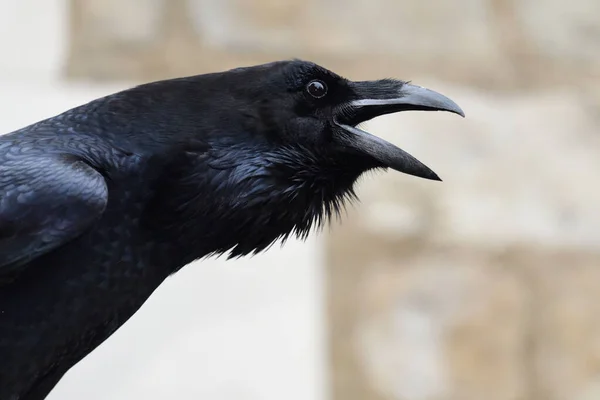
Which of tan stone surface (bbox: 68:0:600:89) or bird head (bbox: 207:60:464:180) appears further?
tan stone surface (bbox: 68:0:600:89)

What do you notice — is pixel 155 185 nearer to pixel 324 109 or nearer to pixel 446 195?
pixel 324 109

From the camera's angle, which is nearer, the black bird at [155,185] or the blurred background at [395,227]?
the black bird at [155,185]

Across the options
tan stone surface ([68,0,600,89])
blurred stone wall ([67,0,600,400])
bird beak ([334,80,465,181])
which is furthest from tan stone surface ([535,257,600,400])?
bird beak ([334,80,465,181])

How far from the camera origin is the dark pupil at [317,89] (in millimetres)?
631

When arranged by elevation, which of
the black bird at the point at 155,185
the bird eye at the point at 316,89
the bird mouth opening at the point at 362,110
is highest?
the bird eye at the point at 316,89

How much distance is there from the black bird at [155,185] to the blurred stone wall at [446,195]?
476mm

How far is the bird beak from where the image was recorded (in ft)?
1.98

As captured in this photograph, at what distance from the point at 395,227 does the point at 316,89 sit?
522 mm

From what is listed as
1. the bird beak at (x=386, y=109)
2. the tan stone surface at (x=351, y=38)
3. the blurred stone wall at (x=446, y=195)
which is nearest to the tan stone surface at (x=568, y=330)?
the blurred stone wall at (x=446, y=195)

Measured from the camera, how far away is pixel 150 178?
0.59 m

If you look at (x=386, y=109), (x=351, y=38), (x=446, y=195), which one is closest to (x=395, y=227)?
(x=446, y=195)

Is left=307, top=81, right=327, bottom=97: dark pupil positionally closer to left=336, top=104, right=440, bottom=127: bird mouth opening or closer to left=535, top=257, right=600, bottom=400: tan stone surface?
left=336, top=104, right=440, bottom=127: bird mouth opening

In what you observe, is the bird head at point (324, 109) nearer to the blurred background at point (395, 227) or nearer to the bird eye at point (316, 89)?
the bird eye at point (316, 89)

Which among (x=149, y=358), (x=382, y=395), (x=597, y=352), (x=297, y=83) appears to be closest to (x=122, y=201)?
(x=297, y=83)
